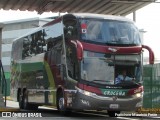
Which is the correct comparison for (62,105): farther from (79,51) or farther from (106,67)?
(79,51)

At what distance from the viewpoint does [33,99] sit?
22.5 metres

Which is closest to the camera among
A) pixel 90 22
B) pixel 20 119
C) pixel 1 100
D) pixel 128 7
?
pixel 20 119

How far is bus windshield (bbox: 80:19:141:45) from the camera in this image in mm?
17562

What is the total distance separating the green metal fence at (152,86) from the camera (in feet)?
77.5

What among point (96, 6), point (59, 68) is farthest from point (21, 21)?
point (59, 68)

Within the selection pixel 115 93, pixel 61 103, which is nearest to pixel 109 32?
pixel 115 93

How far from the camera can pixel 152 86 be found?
24.0 meters

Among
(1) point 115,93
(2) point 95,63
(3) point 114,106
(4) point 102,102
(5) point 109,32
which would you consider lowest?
(3) point 114,106

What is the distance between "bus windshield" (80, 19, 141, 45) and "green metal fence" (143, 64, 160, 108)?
5731 mm

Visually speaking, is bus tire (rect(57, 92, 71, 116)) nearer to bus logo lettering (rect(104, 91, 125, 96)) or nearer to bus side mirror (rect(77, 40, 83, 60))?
bus logo lettering (rect(104, 91, 125, 96))

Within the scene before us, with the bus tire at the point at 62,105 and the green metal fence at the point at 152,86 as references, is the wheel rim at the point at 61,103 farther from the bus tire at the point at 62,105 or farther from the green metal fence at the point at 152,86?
the green metal fence at the point at 152,86

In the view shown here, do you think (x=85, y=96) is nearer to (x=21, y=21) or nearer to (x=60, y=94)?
(x=60, y=94)

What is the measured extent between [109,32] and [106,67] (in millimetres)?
1398

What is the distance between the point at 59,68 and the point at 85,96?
7.72ft
